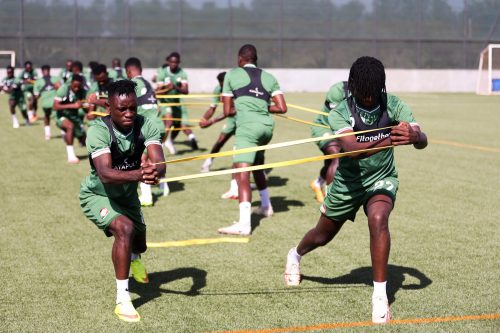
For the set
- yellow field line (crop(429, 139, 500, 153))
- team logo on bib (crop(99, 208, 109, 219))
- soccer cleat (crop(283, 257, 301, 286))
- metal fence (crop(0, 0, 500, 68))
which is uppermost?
metal fence (crop(0, 0, 500, 68))

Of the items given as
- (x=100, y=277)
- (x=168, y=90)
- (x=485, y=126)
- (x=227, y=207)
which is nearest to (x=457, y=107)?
(x=485, y=126)

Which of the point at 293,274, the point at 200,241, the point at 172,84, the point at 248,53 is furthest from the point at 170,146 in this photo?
the point at 293,274

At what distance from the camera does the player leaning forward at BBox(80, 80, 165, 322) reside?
622 cm

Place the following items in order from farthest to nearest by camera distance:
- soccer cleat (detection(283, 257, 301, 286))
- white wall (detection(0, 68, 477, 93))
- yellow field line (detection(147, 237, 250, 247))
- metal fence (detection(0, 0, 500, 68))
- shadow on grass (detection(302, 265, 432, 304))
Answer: white wall (detection(0, 68, 477, 93))
metal fence (detection(0, 0, 500, 68))
yellow field line (detection(147, 237, 250, 247))
soccer cleat (detection(283, 257, 301, 286))
shadow on grass (detection(302, 265, 432, 304))

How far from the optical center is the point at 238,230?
374 inches

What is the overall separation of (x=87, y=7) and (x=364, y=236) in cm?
4246

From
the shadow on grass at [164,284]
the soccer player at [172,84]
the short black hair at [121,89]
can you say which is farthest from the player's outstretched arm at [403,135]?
the soccer player at [172,84]

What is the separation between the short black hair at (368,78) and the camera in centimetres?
605

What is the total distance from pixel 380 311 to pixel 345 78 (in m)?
44.9

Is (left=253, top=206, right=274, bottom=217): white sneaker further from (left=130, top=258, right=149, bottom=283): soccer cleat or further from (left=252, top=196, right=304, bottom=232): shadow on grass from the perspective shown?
(left=130, top=258, right=149, bottom=283): soccer cleat

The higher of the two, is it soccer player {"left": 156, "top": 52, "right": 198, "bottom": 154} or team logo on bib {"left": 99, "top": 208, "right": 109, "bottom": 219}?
soccer player {"left": 156, "top": 52, "right": 198, "bottom": 154}

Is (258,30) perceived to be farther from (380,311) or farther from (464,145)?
(380,311)

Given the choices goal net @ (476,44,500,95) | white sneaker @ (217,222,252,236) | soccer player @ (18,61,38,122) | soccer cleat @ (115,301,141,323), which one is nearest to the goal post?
soccer player @ (18,61,38,122)

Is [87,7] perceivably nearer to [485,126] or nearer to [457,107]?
[457,107]
